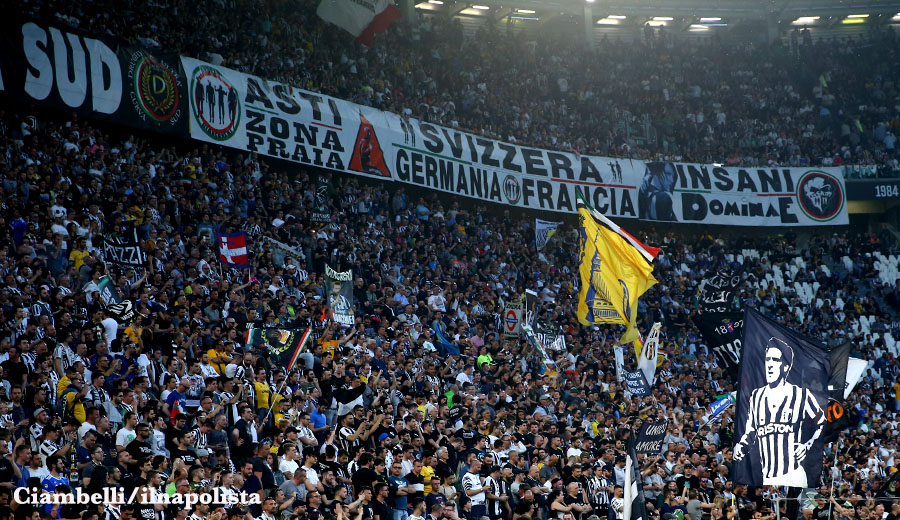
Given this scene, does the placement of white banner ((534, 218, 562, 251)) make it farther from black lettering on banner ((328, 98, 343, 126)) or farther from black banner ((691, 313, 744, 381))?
black lettering on banner ((328, 98, 343, 126))

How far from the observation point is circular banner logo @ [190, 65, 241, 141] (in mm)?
21875

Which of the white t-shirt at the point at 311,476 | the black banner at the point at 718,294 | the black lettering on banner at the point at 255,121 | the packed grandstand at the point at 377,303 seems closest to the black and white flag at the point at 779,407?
the packed grandstand at the point at 377,303

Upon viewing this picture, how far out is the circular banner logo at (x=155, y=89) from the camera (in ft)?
67.6

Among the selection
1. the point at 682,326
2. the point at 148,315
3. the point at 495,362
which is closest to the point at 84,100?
the point at 148,315

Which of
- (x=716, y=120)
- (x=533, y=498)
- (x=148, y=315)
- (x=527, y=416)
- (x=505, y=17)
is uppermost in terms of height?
(x=505, y=17)

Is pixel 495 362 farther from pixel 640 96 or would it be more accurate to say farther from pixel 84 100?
pixel 640 96

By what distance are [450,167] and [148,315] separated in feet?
49.6

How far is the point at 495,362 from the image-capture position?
20.7 meters

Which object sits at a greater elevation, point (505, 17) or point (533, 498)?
point (505, 17)

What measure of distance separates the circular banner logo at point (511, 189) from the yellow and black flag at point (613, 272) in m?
10.2

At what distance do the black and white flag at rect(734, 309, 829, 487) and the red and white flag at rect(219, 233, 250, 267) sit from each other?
9473mm

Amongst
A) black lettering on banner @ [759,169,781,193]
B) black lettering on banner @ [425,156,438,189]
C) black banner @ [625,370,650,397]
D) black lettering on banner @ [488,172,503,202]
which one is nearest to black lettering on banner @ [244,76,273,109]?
black lettering on banner @ [425,156,438,189]

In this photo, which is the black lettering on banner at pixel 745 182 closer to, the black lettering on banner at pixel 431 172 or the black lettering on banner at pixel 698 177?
the black lettering on banner at pixel 698 177

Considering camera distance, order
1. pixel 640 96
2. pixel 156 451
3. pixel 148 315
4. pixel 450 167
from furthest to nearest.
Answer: pixel 640 96 < pixel 450 167 < pixel 148 315 < pixel 156 451
